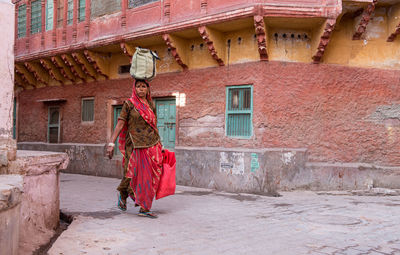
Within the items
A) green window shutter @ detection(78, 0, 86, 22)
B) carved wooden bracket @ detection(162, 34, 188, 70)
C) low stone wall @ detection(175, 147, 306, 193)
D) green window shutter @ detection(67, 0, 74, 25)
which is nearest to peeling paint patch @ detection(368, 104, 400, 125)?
low stone wall @ detection(175, 147, 306, 193)

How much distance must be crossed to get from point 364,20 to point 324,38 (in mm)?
1001

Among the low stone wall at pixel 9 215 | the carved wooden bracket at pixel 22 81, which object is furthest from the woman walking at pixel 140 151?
the carved wooden bracket at pixel 22 81

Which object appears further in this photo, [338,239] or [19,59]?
[19,59]

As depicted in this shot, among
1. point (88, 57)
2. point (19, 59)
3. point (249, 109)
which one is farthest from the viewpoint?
point (19, 59)

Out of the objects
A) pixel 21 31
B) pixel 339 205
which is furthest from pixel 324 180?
pixel 21 31

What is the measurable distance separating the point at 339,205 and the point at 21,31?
12838 millimetres

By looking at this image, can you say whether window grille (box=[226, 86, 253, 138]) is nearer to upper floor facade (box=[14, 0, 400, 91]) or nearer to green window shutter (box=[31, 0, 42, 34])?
upper floor facade (box=[14, 0, 400, 91])

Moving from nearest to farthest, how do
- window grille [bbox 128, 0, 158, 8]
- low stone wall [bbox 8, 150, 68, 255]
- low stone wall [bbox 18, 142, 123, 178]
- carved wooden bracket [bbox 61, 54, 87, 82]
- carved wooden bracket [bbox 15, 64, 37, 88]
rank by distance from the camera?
1. low stone wall [bbox 8, 150, 68, 255]
2. window grille [bbox 128, 0, 158, 8]
3. low stone wall [bbox 18, 142, 123, 178]
4. carved wooden bracket [bbox 61, 54, 87, 82]
5. carved wooden bracket [bbox 15, 64, 37, 88]

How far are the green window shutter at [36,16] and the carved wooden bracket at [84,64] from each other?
8.44ft

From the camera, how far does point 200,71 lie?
374 inches

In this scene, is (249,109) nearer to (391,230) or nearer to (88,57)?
(391,230)

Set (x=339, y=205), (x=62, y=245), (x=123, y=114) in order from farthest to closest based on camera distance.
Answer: (x=339, y=205)
(x=123, y=114)
(x=62, y=245)

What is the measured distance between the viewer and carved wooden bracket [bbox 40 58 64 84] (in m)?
12.9

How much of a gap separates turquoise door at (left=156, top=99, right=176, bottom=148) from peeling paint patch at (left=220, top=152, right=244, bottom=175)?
76.6 inches
